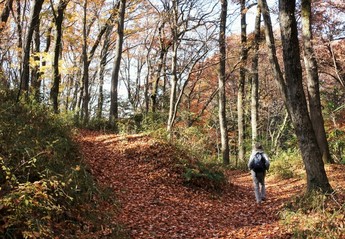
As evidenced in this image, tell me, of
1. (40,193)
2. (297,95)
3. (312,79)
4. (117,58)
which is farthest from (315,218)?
(117,58)

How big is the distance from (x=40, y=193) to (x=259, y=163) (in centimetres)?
639

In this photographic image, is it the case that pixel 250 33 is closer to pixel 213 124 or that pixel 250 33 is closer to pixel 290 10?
pixel 213 124

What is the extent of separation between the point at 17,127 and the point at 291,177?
9.93 m

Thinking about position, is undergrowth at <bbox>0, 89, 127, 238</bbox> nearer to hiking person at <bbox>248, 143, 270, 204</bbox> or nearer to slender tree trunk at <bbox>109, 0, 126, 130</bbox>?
hiking person at <bbox>248, 143, 270, 204</bbox>

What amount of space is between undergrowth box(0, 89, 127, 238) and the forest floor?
1117 millimetres

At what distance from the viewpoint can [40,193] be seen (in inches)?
155

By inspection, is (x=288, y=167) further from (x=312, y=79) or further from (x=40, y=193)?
(x=40, y=193)

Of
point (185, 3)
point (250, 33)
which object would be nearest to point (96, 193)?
point (185, 3)

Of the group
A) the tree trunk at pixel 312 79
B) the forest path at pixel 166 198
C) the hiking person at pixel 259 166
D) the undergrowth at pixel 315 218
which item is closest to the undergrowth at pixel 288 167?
the forest path at pixel 166 198

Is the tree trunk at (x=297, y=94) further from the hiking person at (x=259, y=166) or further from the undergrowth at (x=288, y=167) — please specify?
the undergrowth at (x=288, y=167)

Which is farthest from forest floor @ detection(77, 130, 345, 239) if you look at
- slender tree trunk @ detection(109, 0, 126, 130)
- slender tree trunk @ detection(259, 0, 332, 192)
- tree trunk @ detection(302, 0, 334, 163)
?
slender tree trunk @ detection(109, 0, 126, 130)

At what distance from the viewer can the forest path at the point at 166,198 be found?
257 inches

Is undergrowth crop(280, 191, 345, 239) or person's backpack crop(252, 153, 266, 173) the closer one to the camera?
undergrowth crop(280, 191, 345, 239)

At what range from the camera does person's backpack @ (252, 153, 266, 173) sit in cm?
898
